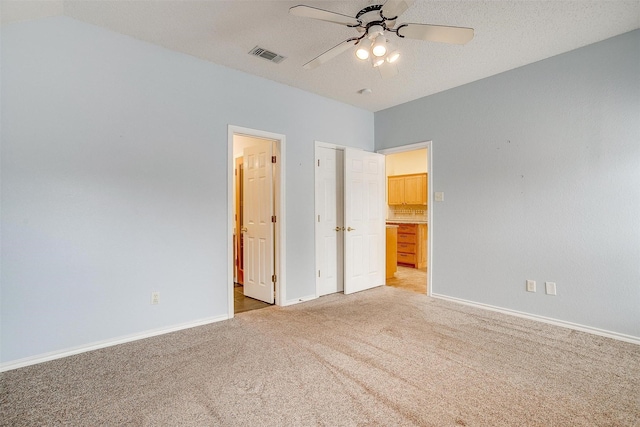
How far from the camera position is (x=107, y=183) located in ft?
8.93

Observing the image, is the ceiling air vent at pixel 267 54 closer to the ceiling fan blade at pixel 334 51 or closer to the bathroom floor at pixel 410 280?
the ceiling fan blade at pixel 334 51

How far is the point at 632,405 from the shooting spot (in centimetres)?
189

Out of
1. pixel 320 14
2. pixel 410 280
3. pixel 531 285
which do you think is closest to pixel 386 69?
pixel 320 14

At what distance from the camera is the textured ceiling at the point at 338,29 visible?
2.40 metres

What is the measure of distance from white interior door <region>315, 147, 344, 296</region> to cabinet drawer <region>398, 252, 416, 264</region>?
2.59 metres

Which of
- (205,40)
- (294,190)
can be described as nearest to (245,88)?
(205,40)

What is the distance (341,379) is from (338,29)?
2827mm

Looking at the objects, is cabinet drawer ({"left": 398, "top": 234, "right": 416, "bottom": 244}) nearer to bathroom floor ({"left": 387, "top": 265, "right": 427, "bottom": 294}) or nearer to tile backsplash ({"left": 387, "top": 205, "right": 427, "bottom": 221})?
bathroom floor ({"left": 387, "top": 265, "right": 427, "bottom": 294})

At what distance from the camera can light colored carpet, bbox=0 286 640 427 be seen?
5.89 ft

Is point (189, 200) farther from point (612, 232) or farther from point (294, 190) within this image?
point (612, 232)

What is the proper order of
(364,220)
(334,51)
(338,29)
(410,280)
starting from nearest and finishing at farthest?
(334,51)
(338,29)
(364,220)
(410,280)

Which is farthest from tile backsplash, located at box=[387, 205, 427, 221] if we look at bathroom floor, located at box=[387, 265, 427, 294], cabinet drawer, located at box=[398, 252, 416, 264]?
bathroom floor, located at box=[387, 265, 427, 294]

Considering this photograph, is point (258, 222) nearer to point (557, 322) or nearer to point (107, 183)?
point (107, 183)

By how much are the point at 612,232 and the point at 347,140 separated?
3196 millimetres
